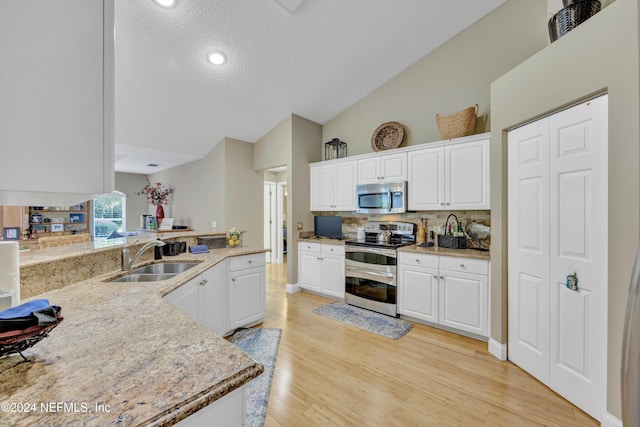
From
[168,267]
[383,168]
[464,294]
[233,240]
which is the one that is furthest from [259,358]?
[383,168]

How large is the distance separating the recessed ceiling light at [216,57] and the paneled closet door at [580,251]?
306 cm

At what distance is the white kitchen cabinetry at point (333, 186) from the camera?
152 inches

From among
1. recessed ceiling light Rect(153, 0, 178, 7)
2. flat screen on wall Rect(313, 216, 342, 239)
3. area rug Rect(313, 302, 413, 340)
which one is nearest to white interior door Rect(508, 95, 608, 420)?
area rug Rect(313, 302, 413, 340)

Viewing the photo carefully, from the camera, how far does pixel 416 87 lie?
354 centimetres

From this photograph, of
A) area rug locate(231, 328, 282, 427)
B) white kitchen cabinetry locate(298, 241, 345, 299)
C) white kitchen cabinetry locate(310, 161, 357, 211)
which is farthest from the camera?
white kitchen cabinetry locate(310, 161, 357, 211)

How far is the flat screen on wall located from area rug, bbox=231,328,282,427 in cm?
176

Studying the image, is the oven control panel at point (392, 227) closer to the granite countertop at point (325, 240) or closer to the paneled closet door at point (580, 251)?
the granite countertop at point (325, 240)

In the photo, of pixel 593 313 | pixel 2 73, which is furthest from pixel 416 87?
pixel 2 73

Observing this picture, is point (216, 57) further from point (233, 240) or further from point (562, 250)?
point (562, 250)

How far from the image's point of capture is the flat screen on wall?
4.12 meters

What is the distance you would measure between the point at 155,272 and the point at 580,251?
127 inches

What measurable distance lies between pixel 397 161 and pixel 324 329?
2234 millimetres

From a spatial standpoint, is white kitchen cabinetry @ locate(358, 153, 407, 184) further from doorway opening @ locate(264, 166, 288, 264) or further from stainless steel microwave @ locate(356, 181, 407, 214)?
doorway opening @ locate(264, 166, 288, 264)

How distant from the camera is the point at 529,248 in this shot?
2.05 meters
